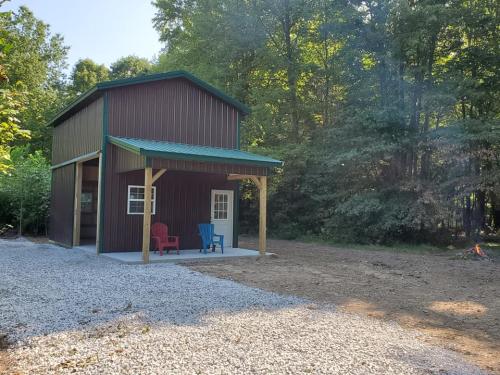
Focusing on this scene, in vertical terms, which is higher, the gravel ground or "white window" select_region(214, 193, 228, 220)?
"white window" select_region(214, 193, 228, 220)

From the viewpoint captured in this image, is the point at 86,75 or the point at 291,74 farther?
the point at 86,75

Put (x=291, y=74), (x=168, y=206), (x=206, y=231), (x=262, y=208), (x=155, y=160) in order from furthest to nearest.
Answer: (x=291, y=74) < (x=168, y=206) < (x=262, y=208) < (x=206, y=231) < (x=155, y=160)

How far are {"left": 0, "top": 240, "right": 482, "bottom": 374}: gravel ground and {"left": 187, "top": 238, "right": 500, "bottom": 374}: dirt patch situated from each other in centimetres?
50

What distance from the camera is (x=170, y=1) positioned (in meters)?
26.5

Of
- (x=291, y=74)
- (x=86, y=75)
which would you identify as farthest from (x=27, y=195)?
(x=86, y=75)

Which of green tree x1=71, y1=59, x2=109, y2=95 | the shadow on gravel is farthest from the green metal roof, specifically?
green tree x1=71, y1=59, x2=109, y2=95

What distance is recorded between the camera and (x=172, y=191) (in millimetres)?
11828

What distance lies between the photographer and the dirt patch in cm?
491

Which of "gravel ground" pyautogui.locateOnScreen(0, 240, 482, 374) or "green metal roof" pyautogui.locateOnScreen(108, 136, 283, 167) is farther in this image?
"green metal roof" pyautogui.locateOnScreen(108, 136, 283, 167)

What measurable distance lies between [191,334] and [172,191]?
25.4 feet

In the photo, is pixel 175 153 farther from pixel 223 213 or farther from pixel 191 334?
pixel 191 334

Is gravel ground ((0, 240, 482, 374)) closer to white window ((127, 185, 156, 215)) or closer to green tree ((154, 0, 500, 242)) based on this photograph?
white window ((127, 185, 156, 215))

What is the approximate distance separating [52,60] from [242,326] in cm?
3255

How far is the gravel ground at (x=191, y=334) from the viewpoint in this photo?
3.56m
